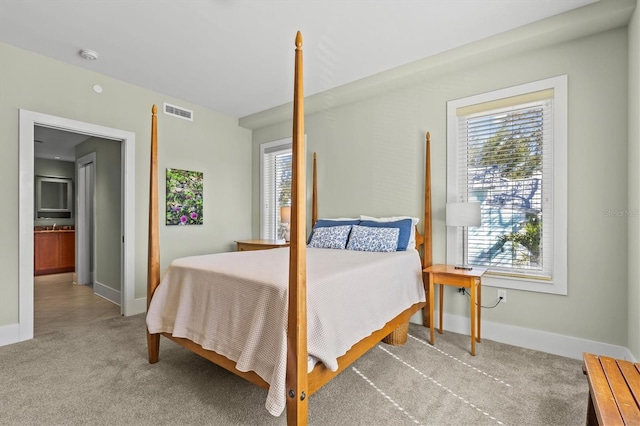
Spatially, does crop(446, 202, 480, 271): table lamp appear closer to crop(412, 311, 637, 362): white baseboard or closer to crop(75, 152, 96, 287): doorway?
crop(412, 311, 637, 362): white baseboard

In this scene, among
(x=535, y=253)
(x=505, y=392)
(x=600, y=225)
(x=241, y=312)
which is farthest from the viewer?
(x=535, y=253)

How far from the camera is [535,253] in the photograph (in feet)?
9.02

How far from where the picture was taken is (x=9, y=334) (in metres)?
2.79

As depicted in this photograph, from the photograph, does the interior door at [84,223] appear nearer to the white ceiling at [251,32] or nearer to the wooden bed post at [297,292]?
the white ceiling at [251,32]

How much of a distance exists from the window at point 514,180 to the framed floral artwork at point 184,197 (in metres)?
3.21

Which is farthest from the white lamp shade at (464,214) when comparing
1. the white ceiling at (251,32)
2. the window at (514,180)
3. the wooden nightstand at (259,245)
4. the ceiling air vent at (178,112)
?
the ceiling air vent at (178,112)

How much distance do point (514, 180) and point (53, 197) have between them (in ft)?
27.6

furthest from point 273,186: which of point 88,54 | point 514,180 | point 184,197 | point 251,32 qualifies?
point 514,180

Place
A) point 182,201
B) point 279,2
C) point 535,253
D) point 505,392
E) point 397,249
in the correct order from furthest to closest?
point 182,201 < point 397,249 < point 535,253 < point 279,2 < point 505,392

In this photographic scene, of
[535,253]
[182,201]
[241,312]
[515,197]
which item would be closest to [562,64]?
[515,197]

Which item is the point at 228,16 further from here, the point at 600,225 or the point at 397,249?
the point at 600,225

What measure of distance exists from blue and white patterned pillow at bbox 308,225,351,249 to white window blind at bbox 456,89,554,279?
1198mm

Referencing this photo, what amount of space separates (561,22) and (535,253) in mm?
1813

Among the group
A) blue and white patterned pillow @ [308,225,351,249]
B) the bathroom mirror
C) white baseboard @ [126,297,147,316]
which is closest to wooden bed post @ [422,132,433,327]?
blue and white patterned pillow @ [308,225,351,249]
